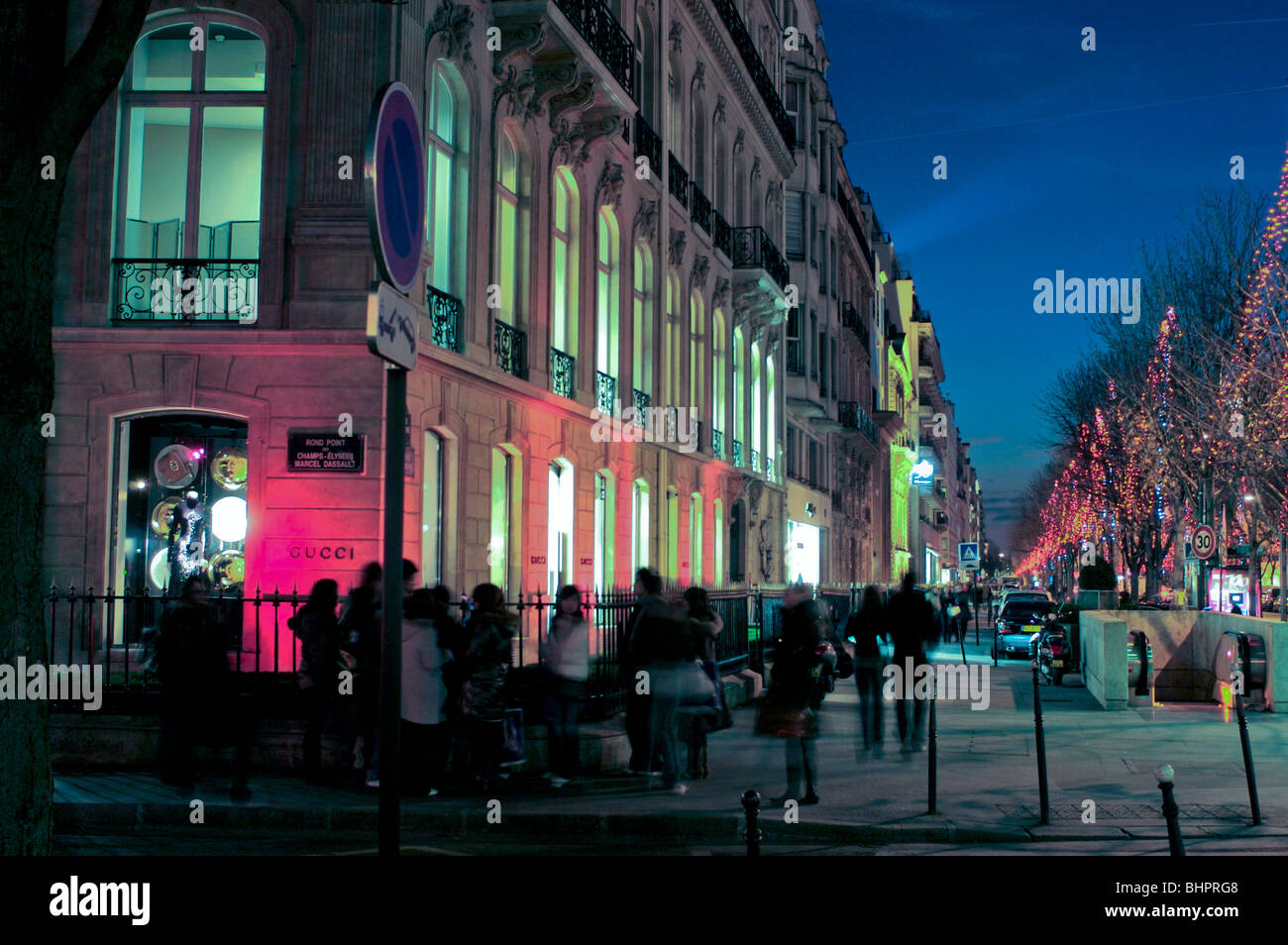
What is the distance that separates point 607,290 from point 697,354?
6650 millimetres

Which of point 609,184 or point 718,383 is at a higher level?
point 609,184

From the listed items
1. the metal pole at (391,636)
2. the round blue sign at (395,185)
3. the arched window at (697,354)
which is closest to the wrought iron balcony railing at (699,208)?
the arched window at (697,354)

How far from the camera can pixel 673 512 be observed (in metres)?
29.5

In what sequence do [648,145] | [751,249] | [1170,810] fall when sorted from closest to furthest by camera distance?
[1170,810] < [648,145] < [751,249]

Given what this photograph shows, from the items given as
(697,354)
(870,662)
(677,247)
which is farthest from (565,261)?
(870,662)

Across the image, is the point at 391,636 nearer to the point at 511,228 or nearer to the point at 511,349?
the point at 511,349

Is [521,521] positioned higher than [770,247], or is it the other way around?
[770,247]

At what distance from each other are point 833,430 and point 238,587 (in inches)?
1553

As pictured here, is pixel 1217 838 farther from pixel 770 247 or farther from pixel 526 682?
pixel 770 247

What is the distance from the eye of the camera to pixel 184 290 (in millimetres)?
16156

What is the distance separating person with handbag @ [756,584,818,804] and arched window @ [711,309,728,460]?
20505mm

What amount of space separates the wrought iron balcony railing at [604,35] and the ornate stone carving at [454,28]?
2187 millimetres
